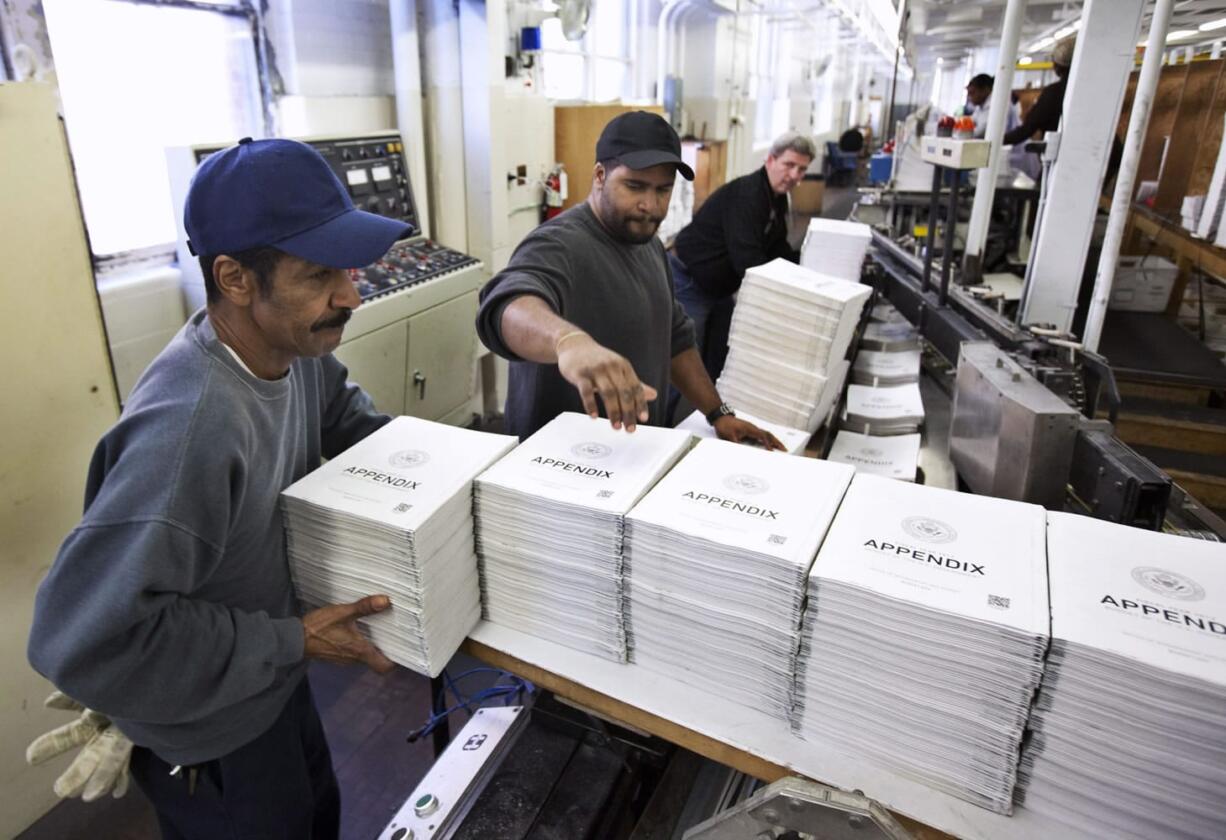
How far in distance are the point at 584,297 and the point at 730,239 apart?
1622mm

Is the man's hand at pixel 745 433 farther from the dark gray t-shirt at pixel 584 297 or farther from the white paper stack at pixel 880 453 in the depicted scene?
the white paper stack at pixel 880 453

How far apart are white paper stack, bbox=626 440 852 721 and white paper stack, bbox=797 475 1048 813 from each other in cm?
4

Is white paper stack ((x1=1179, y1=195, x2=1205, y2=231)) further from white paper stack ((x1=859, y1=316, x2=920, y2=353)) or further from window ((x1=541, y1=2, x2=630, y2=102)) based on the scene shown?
window ((x1=541, y1=2, x2=630, y2=102))

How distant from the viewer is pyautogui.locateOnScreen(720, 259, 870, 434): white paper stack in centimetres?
221

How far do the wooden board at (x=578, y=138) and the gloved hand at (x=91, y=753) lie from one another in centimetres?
391

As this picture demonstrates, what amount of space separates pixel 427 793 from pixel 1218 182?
447cm

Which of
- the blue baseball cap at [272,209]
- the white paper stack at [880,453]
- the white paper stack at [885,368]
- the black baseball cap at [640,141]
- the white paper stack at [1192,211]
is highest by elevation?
the black baseball cap at [640,141]

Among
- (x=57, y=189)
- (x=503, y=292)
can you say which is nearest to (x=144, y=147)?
(x=57, y=189)

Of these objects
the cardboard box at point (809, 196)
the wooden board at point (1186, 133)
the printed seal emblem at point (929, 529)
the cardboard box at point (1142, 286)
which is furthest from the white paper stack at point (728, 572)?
the cardboard box at point (809, 196)

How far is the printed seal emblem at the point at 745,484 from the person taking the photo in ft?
3.82

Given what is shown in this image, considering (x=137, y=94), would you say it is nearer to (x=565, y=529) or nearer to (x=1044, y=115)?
A: (x=565, y=529)

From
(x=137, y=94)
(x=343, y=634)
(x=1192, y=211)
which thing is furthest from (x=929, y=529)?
(x=1192, y=211)

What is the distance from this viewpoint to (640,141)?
5.71 feet

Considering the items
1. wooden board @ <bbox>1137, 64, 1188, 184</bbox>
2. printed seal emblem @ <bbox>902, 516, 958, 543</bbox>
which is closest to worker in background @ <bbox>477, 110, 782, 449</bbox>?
printed seal emblem @ <bbox>902, 516, 958, 543</bbox>
